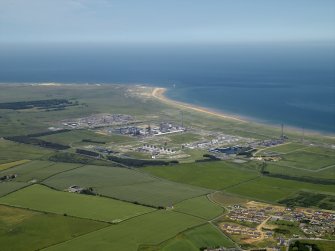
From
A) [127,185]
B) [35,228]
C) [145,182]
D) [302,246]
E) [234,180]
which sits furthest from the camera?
[234,180]

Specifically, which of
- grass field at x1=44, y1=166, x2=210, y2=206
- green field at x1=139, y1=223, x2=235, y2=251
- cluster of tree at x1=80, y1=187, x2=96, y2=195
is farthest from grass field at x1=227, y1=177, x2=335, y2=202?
cluster of tree at x1=80, y1=187, x2=96, y2=195

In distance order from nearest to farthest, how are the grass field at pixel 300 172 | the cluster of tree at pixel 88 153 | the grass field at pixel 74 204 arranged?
the grass field at pixel 74 204 < the grass field at pixel 300 172 < the cluster of tree at pixel 88 153

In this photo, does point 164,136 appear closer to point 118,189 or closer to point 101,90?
point 118,189

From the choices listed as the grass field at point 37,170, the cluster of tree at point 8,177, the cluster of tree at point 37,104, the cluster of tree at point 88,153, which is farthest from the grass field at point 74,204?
the cluster of tree at point 37,104

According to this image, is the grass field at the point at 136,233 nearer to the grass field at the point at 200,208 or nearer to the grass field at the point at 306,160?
the grass field at the point at 200,208

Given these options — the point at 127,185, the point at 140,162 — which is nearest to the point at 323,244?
the point at 127,185

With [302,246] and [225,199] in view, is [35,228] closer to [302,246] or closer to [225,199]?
[225,199]

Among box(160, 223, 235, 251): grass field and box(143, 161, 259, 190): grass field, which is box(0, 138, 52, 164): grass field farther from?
box(160, 223, 235, 251): grass field
